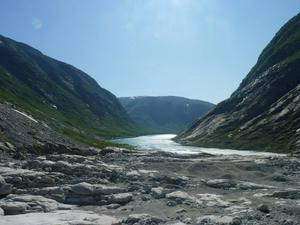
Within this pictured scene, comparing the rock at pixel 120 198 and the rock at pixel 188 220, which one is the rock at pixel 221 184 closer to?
the rock at pixel 120 198

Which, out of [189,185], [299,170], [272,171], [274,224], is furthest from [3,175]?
[299,170]

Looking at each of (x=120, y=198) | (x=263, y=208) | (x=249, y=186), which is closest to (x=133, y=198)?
(x=120, y=198)

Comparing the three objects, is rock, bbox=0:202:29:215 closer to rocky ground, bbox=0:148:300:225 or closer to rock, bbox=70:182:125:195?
rocky ground, bbox=0:148:300:225

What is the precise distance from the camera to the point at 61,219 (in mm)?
20594

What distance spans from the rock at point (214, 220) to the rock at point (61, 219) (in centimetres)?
520

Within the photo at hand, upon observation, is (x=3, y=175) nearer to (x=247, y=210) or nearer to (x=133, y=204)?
(x=133, y=204)

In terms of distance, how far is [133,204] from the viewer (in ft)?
96.6

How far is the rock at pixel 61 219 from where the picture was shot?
19.9 metres

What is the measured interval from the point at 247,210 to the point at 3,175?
18165 millimetres

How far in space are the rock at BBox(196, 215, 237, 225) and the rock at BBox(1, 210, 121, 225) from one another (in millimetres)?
A: 5205

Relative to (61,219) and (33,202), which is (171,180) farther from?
(61,219)

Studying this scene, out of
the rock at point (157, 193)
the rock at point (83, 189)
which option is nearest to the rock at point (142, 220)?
the rock at point (83, 189)

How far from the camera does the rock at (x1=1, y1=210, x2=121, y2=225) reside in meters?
19.9

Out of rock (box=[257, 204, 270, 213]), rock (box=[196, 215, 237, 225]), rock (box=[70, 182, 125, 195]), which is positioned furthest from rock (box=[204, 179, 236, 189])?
rock (box=[196, 215, 237, 225])
